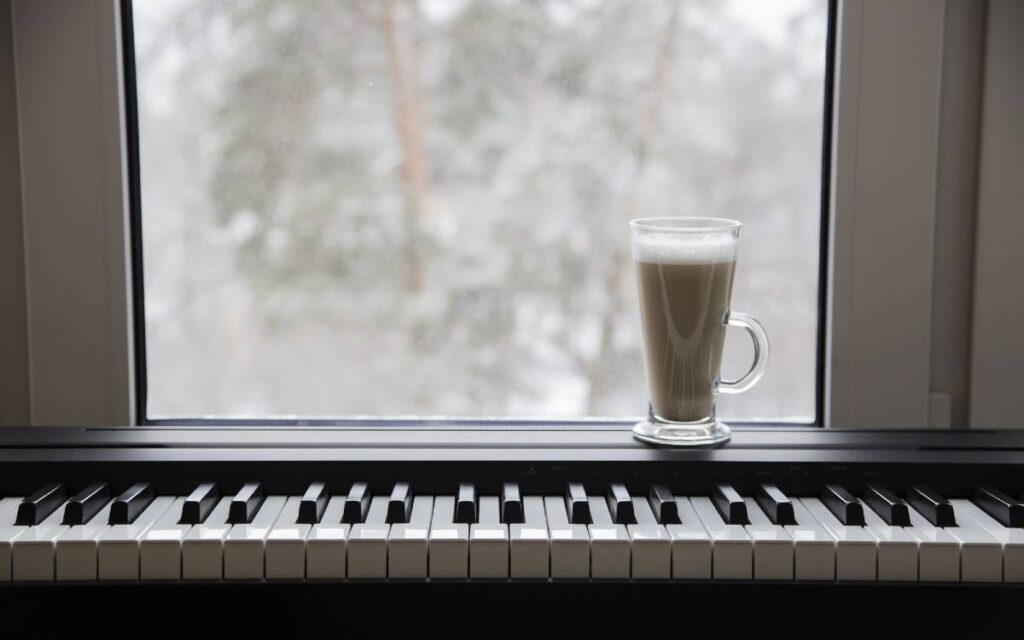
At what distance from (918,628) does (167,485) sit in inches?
26.3

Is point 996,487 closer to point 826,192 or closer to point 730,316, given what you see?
point 730,316

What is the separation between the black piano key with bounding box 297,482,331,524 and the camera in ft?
2.67

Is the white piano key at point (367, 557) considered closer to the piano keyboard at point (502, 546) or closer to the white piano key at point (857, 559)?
the piano keyboard at point (502, 546)

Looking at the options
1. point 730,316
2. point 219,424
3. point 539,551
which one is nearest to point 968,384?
point 730,316

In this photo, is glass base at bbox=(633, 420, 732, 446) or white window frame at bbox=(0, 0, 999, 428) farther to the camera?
white window frame at bbox=(0, 0, 999, 428)

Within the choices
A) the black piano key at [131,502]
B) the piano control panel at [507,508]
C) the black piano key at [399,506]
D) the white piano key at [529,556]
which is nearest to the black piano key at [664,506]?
the piano control panel at [507,508]

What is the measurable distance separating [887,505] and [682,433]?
213mm

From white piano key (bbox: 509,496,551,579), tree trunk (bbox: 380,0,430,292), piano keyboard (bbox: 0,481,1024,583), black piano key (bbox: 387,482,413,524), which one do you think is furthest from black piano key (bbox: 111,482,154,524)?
tree trunk (bbox: 380,0,430,292)

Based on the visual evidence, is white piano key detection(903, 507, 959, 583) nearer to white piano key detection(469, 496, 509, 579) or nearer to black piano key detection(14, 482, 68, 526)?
white piano key detection(469, 496, 509, 579)

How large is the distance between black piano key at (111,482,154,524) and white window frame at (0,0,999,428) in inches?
11.9

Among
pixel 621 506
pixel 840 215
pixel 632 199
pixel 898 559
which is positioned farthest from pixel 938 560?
pixel 632 199

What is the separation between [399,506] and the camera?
2.70 ft

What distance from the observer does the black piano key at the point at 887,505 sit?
2.68ft

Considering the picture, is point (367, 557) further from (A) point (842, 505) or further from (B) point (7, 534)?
(A) point (842, 505)
